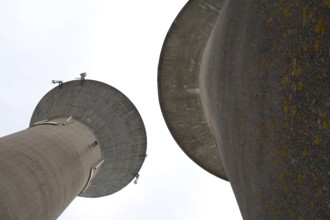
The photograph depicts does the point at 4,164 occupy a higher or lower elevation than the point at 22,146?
lower

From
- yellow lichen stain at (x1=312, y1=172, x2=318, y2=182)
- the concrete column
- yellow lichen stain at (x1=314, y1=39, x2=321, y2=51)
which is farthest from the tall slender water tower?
yellow lichen stain at (x1=314, y1=39, x2=321, y2=51)

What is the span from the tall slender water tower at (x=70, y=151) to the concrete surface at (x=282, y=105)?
5.25 m

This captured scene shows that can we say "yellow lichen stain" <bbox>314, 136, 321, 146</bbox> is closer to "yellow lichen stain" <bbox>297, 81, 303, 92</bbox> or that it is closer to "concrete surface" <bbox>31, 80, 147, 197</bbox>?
"yellow lichen stain" <bbox>297, 81, 303, 92</bbox>

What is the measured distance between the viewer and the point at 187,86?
11.5 meters

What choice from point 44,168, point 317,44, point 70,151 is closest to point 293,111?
point 317,44

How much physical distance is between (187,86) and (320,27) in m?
9.59

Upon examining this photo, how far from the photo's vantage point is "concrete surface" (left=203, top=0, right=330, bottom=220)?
1.99 m

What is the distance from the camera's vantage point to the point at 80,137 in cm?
1163

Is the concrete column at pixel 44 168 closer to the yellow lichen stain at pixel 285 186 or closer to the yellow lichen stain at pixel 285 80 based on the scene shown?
the yellow lichen stain at pixel 285 186

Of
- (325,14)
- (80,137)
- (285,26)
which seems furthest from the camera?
(80,137)

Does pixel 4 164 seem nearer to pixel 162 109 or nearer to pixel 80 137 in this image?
pixel 80 137

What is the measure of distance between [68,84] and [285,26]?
Result: 12391mm

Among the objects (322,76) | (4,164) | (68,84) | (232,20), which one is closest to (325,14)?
(322,76)

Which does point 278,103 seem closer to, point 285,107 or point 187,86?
point 285,107
